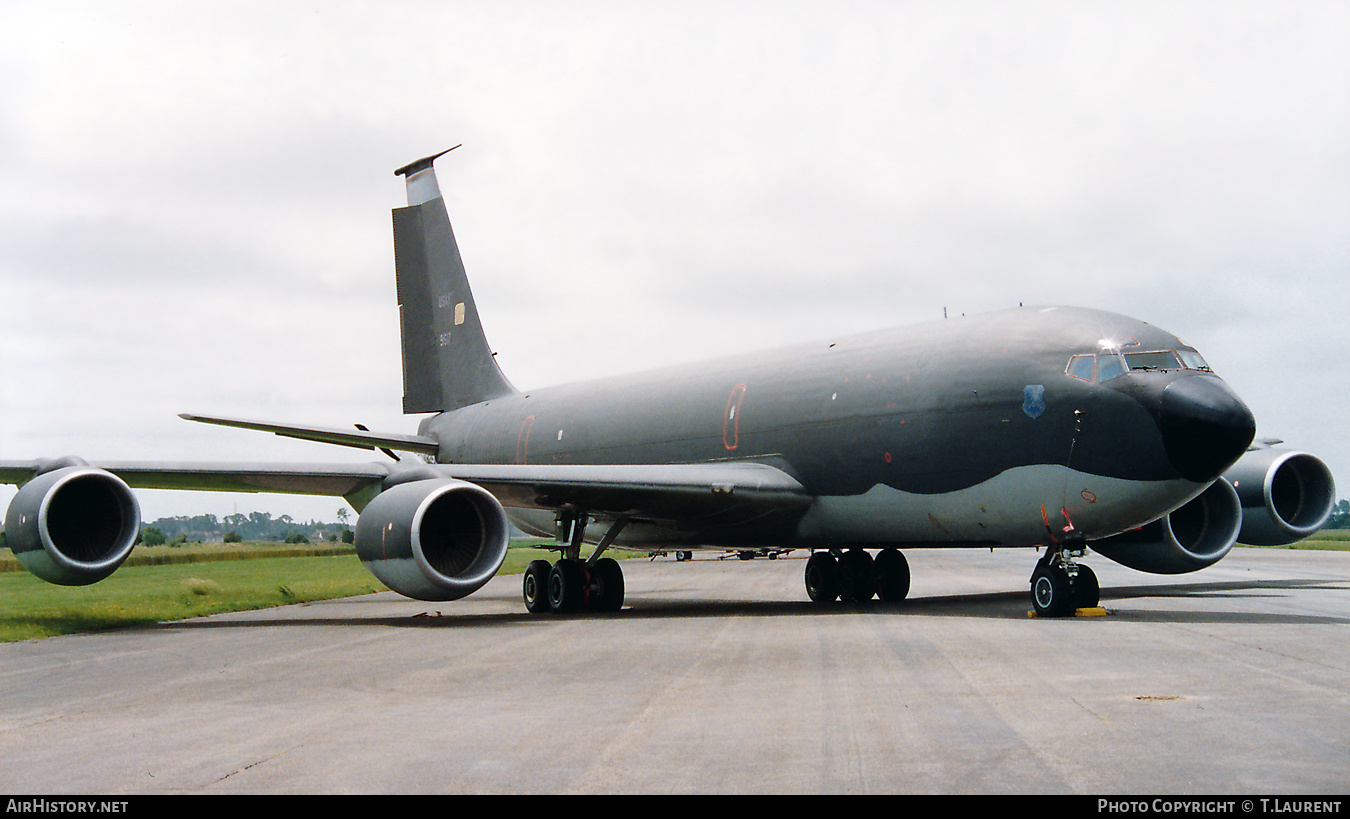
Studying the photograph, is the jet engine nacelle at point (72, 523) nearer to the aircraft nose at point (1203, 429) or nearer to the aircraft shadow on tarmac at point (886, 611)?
the aircraft shadow on tarmac at point (886, 611)

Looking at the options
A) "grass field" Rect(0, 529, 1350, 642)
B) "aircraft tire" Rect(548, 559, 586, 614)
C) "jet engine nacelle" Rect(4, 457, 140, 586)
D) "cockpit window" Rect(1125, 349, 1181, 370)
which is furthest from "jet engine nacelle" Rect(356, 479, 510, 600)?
"cockpit window" Rect(1125, 349, 1181, 370)

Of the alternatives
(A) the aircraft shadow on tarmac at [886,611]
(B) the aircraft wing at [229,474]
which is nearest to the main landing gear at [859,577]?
(A) the aircraft shadow on tarmac at [886,611]

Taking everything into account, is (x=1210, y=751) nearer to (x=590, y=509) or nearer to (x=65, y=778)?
(x=65, y=778)

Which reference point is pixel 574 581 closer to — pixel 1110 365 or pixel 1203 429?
pixel 1110 365

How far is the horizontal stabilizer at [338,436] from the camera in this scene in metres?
20.5

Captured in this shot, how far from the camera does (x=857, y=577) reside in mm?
19641

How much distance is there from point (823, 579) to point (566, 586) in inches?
175

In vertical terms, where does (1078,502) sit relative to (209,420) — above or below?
below

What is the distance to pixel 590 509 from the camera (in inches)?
727

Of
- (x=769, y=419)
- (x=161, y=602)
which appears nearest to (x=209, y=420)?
(x=161, y=602)

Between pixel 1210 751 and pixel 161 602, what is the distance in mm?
19539

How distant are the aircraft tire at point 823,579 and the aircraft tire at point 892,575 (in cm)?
72

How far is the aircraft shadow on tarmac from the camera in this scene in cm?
1514

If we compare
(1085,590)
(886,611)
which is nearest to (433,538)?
(886,611)
